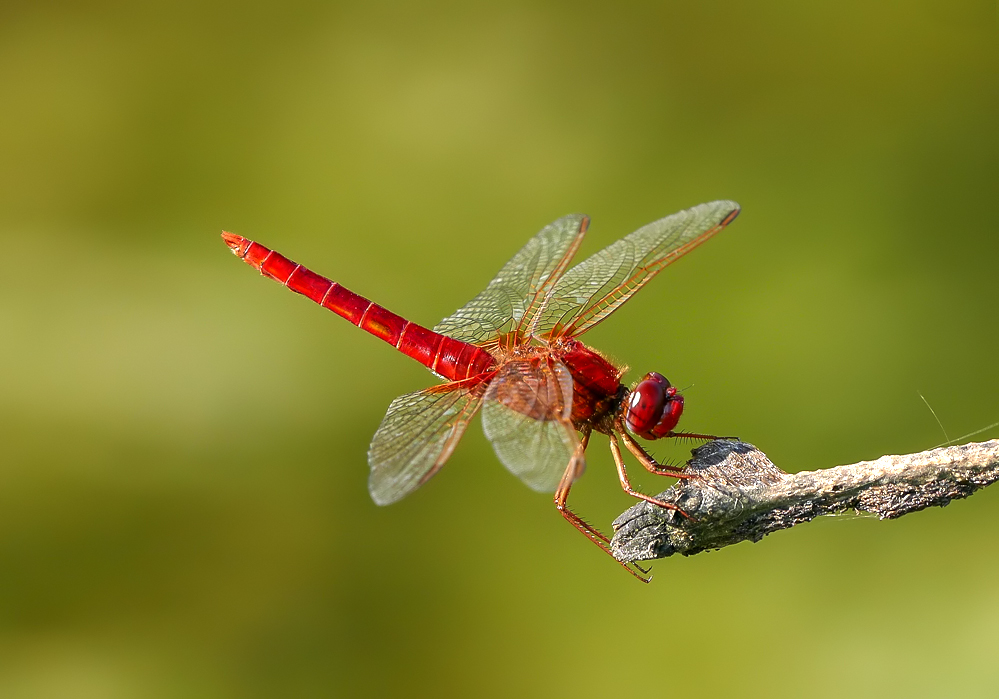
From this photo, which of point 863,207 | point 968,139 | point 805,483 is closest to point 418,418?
point 805,483

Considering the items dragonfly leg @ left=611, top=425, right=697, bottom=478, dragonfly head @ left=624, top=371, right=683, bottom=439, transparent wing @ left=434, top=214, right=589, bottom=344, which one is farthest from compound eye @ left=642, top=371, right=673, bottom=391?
transparent wing @ left=434, top=214, right=589, bottom=344

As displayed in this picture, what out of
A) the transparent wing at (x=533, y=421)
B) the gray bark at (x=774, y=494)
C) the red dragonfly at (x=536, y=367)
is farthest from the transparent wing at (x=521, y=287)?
the gray bark at (x=774, y=494)

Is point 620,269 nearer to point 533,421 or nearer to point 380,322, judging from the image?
point 533,421

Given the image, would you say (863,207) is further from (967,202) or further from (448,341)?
(448,341)

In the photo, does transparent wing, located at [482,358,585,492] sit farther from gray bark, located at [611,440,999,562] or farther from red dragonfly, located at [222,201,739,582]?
gray bark, located at [611,440,999,562]

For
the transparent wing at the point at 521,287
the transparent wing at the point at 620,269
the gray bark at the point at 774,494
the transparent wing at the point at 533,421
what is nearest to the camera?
the gray bark at the point at 774,494

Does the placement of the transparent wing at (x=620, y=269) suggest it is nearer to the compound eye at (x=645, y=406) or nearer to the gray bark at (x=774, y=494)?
the compound eye at (x=645, y=406)

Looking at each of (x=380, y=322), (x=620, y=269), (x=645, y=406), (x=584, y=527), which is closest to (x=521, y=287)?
(x=620, y=269)
